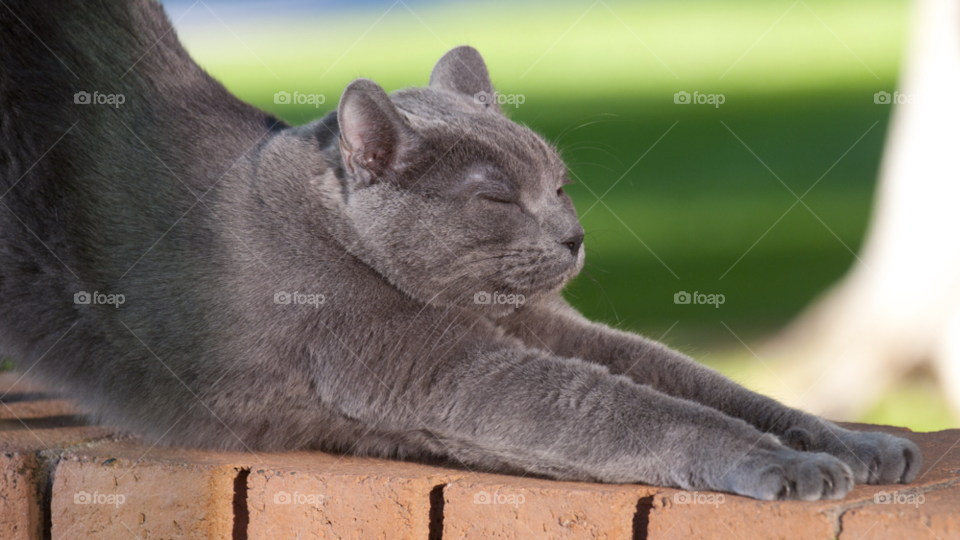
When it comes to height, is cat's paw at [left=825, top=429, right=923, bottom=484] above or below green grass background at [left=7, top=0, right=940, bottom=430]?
below

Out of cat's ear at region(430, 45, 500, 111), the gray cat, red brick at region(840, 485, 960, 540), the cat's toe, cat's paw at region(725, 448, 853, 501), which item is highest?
cat's ear at region(430, 45, 500, 111)

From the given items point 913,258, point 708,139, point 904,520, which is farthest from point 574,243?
point 708,139

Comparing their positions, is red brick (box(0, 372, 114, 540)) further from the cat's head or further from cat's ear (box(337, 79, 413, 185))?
cat's ear (box(337, 79, 413, 185))

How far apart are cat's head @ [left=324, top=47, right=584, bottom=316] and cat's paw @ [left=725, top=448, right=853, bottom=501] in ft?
2.01

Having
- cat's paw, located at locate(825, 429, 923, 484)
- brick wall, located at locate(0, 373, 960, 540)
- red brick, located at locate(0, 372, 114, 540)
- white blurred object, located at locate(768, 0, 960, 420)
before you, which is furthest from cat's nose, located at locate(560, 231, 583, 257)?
white blurred object, located at locate(768, 0, 960, 420)

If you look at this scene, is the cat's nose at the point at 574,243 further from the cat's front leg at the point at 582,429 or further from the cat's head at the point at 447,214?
the cat's front leg at the point at 582,429

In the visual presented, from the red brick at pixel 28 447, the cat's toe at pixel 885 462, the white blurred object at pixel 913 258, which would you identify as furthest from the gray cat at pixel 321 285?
the white blurred object at pixel 913 258

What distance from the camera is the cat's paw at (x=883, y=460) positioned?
1.58 m

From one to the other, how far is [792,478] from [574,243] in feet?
2.30

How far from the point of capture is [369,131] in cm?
177

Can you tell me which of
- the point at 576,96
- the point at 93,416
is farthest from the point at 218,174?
the point at 576,96

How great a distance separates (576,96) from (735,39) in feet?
6.67

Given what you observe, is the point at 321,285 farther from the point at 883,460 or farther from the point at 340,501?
the point at 883,460

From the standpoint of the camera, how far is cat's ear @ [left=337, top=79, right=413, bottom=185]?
1.73 meters
